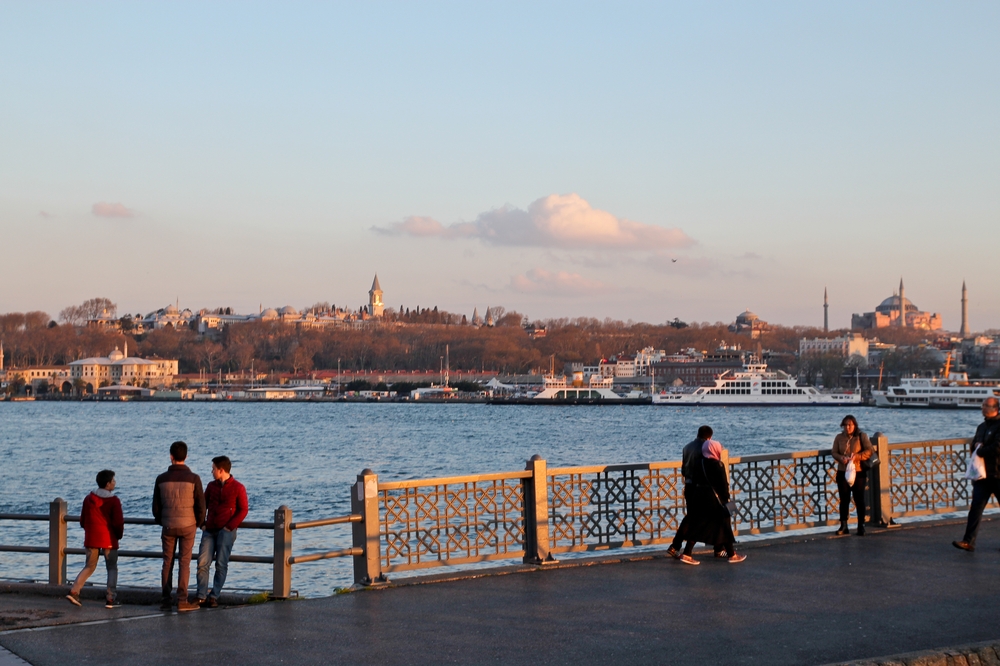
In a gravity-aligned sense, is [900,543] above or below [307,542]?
above

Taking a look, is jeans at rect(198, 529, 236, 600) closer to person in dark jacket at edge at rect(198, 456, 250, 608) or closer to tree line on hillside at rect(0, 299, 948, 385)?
person in dark jacket at edge at rect(198, 456, 250, 608)

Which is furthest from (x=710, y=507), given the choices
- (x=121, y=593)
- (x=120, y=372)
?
(x=120, y=372)

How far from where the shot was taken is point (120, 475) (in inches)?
1387

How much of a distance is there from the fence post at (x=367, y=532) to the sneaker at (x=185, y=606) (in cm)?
110

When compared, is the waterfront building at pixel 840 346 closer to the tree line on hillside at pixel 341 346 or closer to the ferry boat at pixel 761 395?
the tree line on hillside at pixel 341 346

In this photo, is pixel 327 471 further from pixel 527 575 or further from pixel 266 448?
pixel 527 575

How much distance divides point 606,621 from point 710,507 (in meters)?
2.19

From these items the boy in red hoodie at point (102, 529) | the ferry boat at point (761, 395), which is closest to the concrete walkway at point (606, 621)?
the boy in red hoodie at point (102, 529)

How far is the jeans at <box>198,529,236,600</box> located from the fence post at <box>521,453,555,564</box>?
2.27 meters

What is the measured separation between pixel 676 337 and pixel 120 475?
167 meters

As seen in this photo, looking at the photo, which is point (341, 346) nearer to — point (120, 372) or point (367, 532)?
point (120, 372)

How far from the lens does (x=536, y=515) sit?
29.6 feet

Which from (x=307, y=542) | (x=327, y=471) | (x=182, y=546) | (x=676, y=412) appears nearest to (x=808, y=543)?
(x=182, y=546)

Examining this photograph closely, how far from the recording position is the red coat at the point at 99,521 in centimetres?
797
